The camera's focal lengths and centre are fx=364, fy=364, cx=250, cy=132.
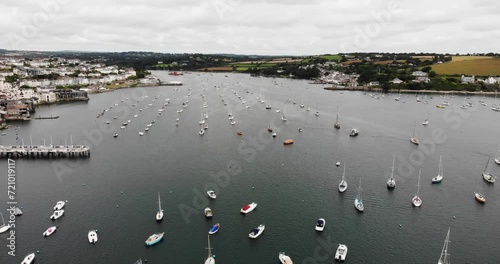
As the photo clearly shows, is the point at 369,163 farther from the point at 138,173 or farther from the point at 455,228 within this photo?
the point at 138,173

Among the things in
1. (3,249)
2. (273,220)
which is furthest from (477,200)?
(3,249)

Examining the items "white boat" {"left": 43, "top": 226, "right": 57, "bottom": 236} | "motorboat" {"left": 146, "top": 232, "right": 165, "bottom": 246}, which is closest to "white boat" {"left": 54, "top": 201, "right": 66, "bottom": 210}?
"white boat" {"left": 43, "top": 226, "right": 57, "bottom": 236}

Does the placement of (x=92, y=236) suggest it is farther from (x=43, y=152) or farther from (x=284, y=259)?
(x=43, y=152)

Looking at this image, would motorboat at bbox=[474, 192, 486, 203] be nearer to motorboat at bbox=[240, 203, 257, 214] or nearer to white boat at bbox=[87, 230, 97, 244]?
motorboat at bbox=[240, 203, 257, 214]

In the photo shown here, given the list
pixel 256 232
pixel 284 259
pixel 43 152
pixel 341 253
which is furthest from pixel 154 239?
pixel 43 152

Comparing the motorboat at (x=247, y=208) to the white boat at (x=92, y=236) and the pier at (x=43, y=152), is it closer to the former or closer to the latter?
the white boat at (x=92, y=236)
